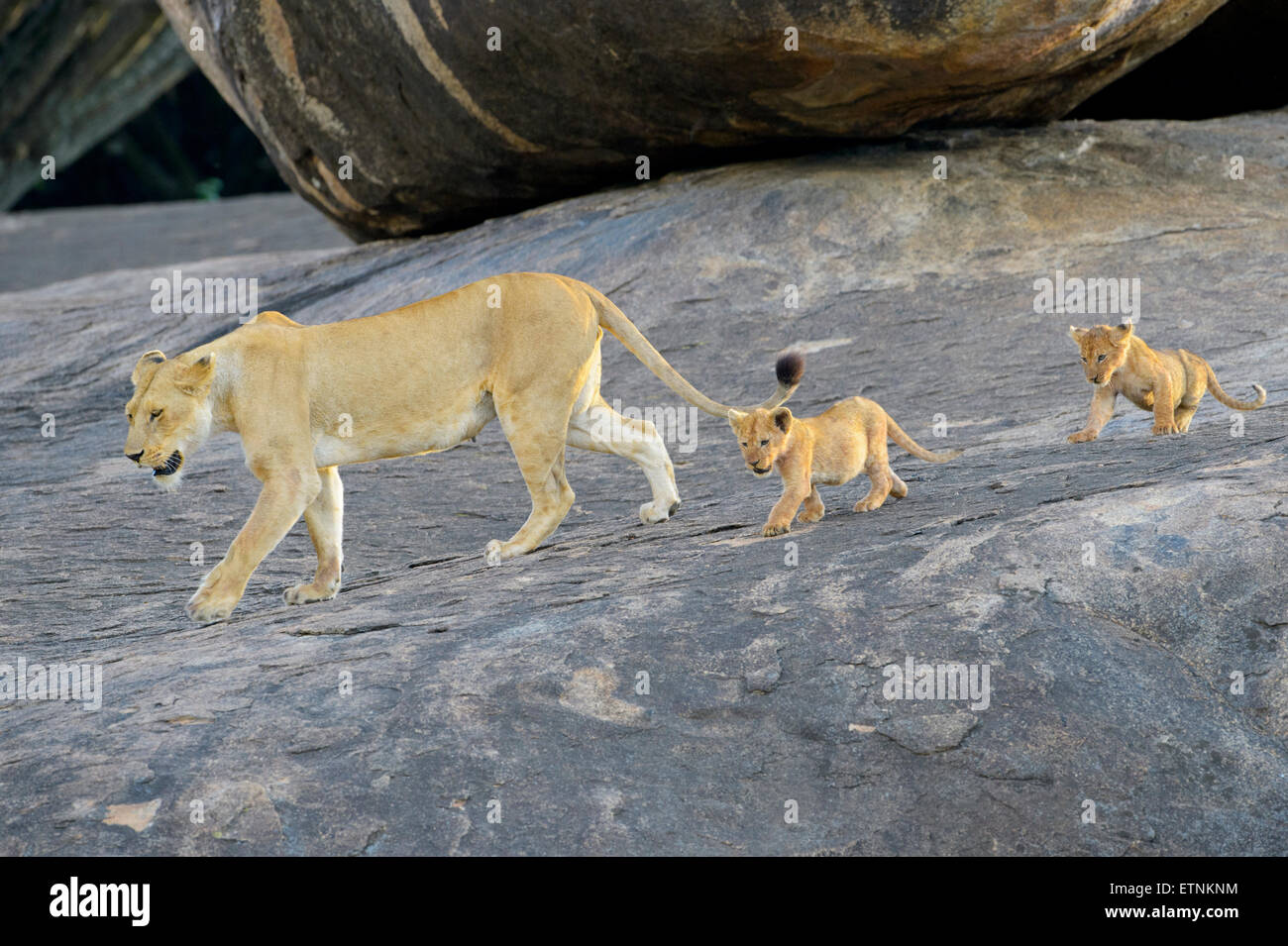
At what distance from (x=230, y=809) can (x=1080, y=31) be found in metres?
6.38

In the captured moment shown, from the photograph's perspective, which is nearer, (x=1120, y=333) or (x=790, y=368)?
(x=790, y=368)

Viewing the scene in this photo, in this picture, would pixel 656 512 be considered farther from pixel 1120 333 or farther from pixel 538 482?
pixel 1120 333

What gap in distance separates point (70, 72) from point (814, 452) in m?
17.6

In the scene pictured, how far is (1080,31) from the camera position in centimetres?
800

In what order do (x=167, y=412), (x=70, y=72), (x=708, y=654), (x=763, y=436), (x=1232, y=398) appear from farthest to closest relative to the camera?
(x=70, y=72) → (x=1232, y=398) → (x=763, y=436) → (x=167, y=412) → (x=708, y=654)

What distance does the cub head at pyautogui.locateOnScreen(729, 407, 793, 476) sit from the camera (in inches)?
192

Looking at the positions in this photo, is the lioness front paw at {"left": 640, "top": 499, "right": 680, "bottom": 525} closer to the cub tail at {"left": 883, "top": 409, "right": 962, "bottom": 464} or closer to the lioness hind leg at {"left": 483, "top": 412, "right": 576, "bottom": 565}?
the lioness hind leg at {"left": 483, "top": 412, "right": 576, "bottom": 565}

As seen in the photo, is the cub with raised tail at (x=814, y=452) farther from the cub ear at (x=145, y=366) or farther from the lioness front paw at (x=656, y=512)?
the cub ear at (x=145, y=366)

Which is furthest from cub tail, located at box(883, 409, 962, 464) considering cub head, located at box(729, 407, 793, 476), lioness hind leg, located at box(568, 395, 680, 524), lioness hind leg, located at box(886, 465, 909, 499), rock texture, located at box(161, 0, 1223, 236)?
rock texture, located at box(161, 0, 1223, 236)

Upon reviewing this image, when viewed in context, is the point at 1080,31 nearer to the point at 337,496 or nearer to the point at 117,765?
the point at 337,496

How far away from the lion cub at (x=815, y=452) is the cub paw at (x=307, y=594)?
149 centimetres

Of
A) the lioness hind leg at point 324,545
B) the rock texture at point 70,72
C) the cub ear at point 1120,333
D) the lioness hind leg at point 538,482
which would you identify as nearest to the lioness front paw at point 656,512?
the lioness hind leg at point 538,482

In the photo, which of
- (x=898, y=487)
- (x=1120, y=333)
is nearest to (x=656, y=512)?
(x=898, y=487)

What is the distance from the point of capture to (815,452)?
5.09 metres
